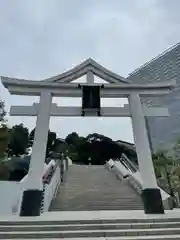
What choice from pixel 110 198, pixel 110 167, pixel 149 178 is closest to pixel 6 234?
pixel 149 178

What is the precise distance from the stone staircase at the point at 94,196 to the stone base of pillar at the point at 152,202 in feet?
5.40

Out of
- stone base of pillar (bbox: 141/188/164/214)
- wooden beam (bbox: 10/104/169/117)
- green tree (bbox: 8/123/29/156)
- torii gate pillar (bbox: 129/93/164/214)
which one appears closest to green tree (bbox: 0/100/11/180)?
wooden beam (bbox: 10/104/169/117)

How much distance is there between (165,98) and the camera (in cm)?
3038

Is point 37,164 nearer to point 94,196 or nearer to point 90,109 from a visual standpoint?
point 90,109

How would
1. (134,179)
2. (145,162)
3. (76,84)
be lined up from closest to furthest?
(145,162)
(76,84)
(134,179)

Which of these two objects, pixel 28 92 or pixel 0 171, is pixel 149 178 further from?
pixel 0 171

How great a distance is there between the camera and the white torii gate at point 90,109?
860 centimetres

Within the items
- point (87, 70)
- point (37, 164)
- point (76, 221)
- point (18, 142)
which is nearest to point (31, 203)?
point (37, 164)

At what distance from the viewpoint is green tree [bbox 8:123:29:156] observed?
3133 cm

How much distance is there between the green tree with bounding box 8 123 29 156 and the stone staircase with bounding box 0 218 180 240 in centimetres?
2536

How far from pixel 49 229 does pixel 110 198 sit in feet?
15.8

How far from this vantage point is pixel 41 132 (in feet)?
29.6

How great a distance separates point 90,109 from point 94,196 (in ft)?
12.2

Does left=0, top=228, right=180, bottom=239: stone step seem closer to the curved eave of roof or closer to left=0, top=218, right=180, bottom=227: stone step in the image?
left=0, top=218, right=180, bottom=227: stone step
